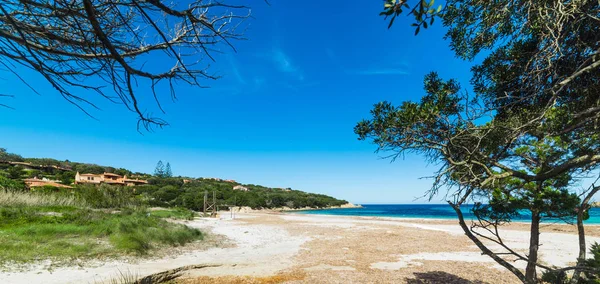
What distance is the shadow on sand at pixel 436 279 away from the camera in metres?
7.26

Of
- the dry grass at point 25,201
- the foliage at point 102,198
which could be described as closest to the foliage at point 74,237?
the dry grass at point 25,201

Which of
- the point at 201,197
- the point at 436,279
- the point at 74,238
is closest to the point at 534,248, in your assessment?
the point at 436,279

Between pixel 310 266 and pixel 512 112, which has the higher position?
pixel 512 112

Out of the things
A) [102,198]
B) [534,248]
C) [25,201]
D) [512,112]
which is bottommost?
[102,198]

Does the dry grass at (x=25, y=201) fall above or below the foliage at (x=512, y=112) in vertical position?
below

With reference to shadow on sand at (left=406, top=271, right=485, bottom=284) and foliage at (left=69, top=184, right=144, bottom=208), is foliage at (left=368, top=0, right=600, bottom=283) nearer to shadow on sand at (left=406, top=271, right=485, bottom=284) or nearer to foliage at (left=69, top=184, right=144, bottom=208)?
shadow on sand at (left=406, top=271, right=485, bottom=284)

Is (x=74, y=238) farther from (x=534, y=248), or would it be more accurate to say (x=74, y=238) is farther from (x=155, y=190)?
(x=155, y=190)

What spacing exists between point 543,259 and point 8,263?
16.2 meters

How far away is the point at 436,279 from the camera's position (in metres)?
7.46

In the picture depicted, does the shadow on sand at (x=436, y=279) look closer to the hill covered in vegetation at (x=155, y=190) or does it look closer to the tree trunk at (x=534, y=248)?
the tree trunk at (x=534, y=248)

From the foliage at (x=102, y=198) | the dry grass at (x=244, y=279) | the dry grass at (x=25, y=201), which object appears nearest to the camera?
the dry grass at (x=244, y=279)

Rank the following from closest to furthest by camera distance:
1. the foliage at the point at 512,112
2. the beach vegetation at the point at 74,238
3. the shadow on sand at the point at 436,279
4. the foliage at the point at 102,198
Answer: the foliage at the point at 512,112 → the shadow on sand at the point at 436,279 → the beach vegetation at the point at 74,238 → the foliage at the point at 102,198

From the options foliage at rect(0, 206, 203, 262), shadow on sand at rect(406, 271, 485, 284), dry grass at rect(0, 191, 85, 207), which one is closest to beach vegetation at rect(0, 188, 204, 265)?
foliage at rect(0, 206, 203, 262)

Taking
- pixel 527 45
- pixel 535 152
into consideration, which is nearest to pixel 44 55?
pixel 527 45
